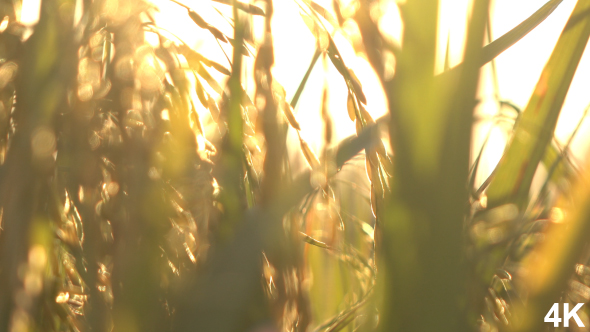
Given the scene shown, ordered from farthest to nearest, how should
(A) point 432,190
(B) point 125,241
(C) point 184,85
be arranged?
(C) point 184,85 → (B) point 125,241 → (A) point 432,190

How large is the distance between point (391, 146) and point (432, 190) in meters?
0.02

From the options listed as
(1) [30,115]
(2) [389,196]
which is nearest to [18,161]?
(1) [30,115]

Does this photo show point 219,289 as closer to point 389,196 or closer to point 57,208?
point 389,196

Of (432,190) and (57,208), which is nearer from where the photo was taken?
(432,190)

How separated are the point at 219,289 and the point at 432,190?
116 millimetres

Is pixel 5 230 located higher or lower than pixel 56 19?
lower

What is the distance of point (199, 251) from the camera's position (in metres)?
0.31

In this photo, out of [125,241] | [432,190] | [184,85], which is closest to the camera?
[432,190]

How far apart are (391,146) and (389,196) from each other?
0.07ft

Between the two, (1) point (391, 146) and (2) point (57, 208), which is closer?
(1) point (391, 146)

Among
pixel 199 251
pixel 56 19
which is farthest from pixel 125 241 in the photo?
pixel 56 19

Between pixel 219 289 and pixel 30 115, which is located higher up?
pixel 30 115

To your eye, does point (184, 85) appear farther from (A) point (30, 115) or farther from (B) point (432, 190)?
(B) point (432, 190)

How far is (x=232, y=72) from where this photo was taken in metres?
0.28
